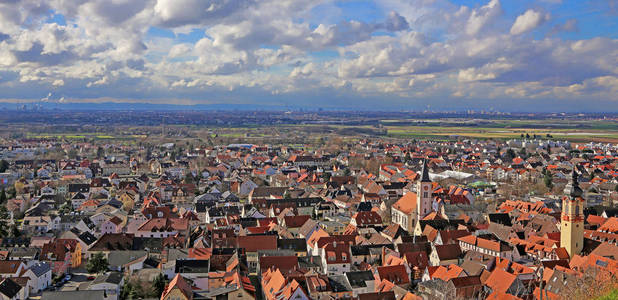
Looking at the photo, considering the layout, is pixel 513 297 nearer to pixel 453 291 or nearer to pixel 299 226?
pixel 453 291

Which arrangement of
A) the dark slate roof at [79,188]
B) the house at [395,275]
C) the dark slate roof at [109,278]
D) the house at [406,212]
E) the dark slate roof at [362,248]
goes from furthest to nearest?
the dark slate roof at [79,188], the house at [406,212], the dark slate roof at [362,248], the dark slate roof at [109,278], the house at [395,275]

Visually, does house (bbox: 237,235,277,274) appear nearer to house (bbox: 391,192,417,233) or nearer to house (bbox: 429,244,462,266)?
house (bbox: 429,244,462,266)

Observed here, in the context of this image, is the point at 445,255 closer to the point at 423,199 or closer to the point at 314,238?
the point at 314,238

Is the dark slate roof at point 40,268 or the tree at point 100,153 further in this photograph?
the tree at point 100,153

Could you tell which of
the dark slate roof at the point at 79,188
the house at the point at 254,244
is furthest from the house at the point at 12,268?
the dark slate roof at the point at 79,188

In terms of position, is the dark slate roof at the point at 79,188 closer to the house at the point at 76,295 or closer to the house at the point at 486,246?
the house at the point at 76,295

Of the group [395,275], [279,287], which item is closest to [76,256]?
[279,287]
